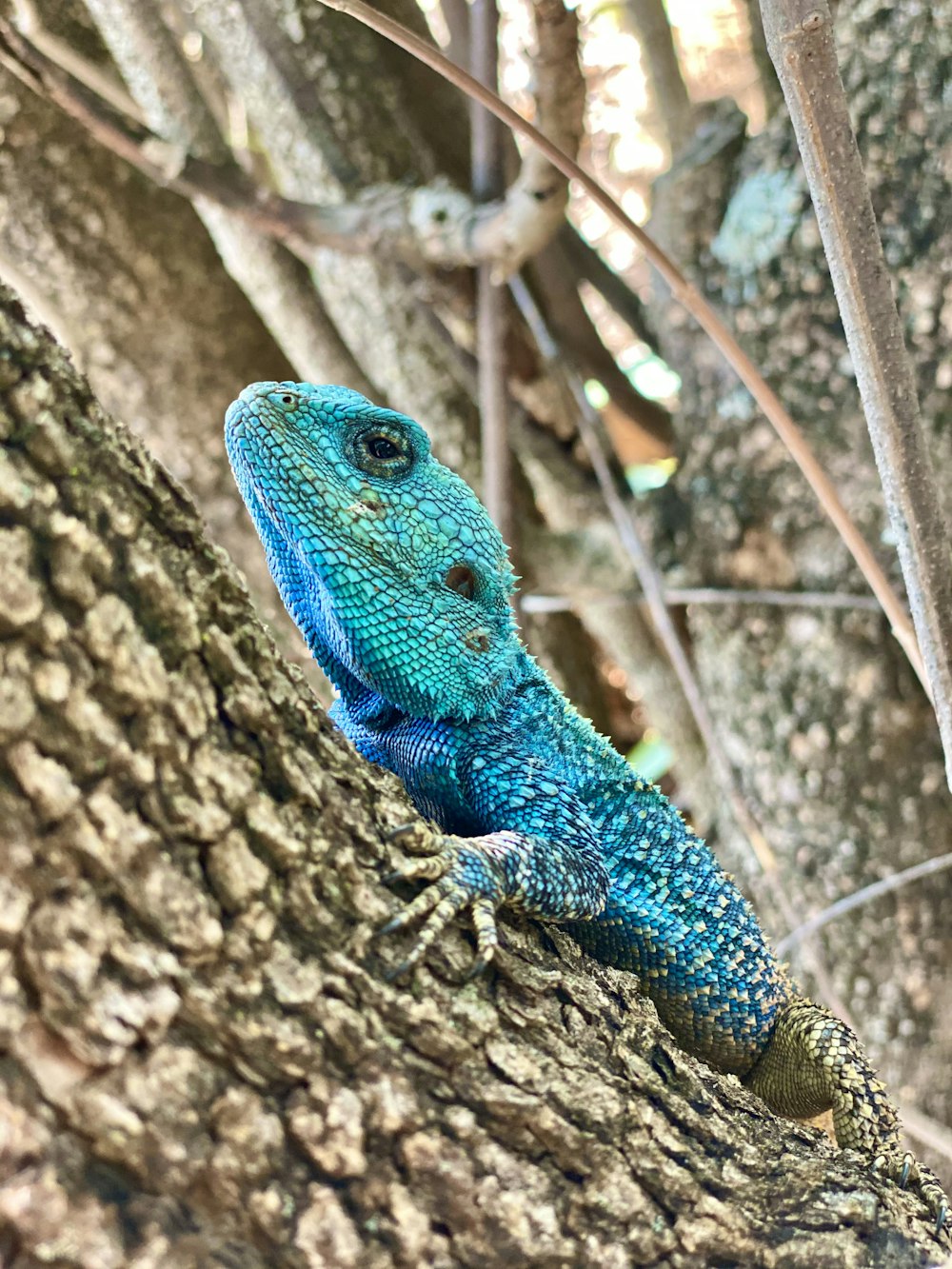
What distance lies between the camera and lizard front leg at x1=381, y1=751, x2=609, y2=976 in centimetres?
171

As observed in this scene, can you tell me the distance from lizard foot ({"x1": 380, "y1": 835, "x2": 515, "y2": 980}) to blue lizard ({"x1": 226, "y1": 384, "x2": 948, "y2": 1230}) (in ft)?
0.64

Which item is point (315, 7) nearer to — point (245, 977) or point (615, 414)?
point (615, 414)

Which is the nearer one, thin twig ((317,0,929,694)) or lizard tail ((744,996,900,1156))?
thin twig ((317,0,929,694))

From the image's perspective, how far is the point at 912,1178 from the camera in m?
2.42

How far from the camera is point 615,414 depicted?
230 inches

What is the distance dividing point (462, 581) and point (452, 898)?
973 millimetres

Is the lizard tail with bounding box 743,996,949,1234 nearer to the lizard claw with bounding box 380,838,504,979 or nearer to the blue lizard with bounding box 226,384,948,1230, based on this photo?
the blue lizard with bounding box 226,384,948,1230

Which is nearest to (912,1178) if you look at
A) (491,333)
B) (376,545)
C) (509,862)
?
(509,862)

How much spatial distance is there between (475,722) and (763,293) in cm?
255

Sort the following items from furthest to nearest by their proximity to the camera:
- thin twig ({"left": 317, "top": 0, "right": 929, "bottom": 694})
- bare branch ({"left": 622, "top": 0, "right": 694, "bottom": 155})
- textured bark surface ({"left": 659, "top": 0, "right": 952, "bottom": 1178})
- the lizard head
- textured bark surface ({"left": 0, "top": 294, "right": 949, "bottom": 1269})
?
bare branch ({"left": 622, "top": 0, "right": 694, "bottom": 155}), textured bark surface ({"left": 659, "top": 0, "right": 952, "bottom": 1178}), the lizard head, thin twig ({"left": 317, "top": 0, "right": 929, "bottom": 694}), textured bark surface ({"left": 0, "top": 294, "right": 949, "bottom": 1269})

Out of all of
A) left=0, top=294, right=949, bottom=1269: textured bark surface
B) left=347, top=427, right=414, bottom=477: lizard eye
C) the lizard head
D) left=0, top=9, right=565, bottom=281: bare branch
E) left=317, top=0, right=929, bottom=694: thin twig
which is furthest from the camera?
left=0, top=9, right=565, bottom=281: bare branch

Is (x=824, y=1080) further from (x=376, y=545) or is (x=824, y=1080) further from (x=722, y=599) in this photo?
(x=722, y=599)

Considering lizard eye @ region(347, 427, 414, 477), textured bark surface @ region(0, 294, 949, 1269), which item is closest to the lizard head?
lizard eye @ region(347, 427, 414, 477)

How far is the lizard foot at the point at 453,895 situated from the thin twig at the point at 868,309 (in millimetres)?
807
